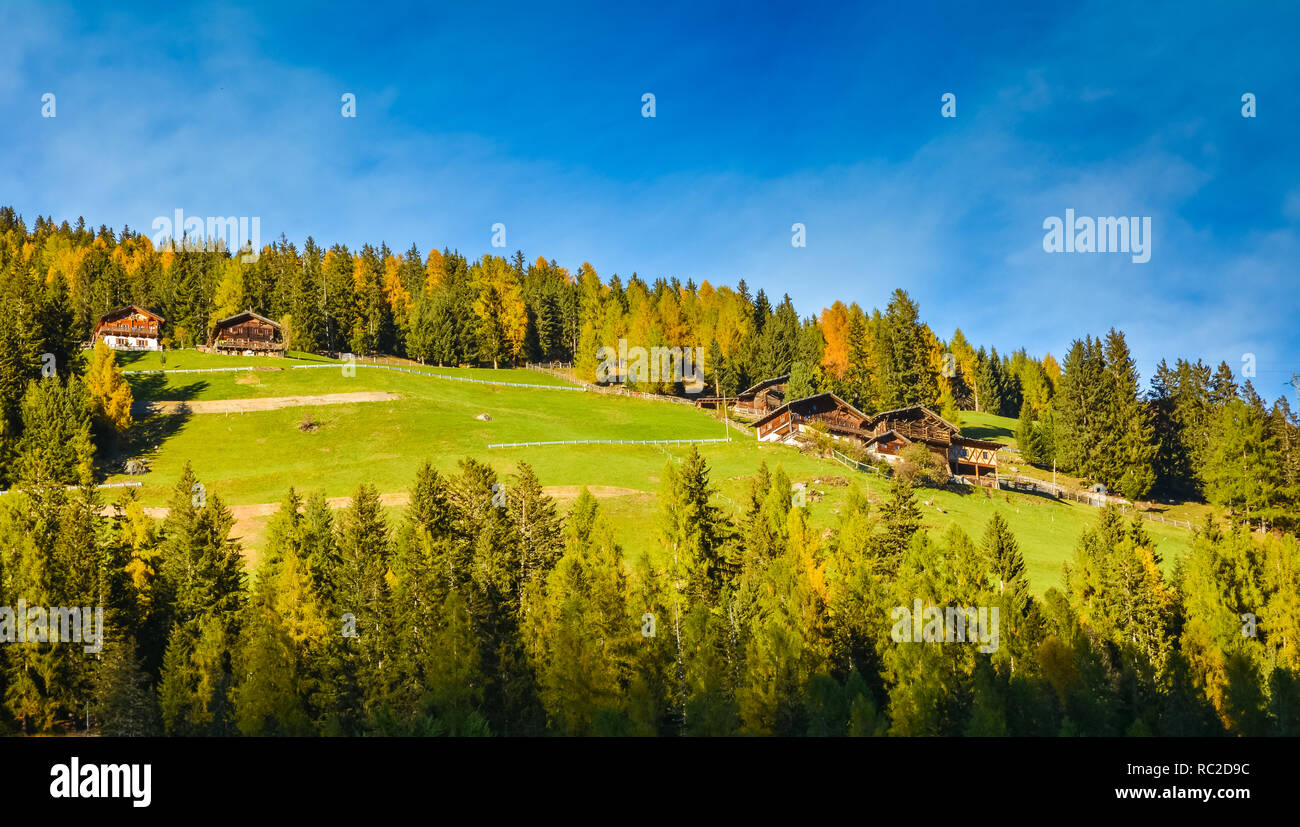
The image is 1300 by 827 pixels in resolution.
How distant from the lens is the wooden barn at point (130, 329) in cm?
11050

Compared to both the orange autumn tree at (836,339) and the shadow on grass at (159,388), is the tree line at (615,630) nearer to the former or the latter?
the shadow on grass at (159,388)

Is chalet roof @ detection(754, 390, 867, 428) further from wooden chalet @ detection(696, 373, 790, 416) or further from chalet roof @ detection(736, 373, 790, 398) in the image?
chalet roof @ detection(736, 373, 790, 398)

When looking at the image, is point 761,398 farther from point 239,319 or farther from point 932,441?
point 239,319

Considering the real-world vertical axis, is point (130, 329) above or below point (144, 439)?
above

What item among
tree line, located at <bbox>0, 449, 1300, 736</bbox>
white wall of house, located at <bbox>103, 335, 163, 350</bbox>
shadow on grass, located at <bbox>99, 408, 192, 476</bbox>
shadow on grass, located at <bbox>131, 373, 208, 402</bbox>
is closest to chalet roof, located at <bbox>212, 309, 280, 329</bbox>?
white wall of house, located at <bbox>103, 335, 163, 350</bbox>

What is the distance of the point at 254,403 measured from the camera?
88.1 meters

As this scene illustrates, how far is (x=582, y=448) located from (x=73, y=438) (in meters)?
45.2

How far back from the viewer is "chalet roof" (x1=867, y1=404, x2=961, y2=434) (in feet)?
271

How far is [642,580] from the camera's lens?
3778 centimetres

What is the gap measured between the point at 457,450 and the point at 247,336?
57.3 meters

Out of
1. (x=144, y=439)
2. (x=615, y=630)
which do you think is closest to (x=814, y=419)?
(x=615, y=630)

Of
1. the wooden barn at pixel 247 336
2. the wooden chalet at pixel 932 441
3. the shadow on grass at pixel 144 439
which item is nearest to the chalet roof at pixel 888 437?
the wooden chalet at pixel 932 441

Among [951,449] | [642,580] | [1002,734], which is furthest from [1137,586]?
[951,449]

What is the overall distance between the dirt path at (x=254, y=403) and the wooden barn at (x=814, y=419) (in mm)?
45804
